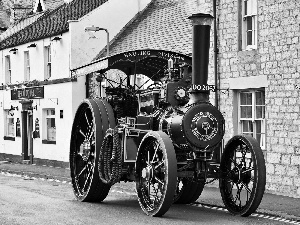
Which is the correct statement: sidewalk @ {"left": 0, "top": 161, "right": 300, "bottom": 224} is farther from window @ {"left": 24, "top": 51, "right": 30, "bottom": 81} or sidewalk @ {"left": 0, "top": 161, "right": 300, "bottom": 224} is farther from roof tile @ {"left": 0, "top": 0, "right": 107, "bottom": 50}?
window @ {"left": 24, "top": 51, "right": 30, "bottom": 81}

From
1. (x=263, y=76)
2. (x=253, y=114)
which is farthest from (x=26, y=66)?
(x=263, y=76)

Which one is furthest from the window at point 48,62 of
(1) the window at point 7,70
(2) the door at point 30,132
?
(1) the window at point 7,70

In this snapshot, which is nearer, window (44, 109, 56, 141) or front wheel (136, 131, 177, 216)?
front wheel (136, 131, 177, 216)

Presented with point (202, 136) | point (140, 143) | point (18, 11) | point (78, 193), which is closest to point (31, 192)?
point (78, 193)

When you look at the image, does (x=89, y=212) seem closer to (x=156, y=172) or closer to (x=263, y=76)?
(x=156, y=172)

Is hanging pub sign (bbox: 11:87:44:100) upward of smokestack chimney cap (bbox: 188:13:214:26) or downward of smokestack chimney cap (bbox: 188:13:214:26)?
downward

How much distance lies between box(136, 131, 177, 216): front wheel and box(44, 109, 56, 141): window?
20539 mm

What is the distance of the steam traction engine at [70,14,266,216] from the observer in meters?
13.5

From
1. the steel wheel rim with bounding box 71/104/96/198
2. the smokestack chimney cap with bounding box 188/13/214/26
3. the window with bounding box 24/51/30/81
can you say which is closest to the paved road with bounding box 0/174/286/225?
the steel wheel rim with bounding box 71/104/96/198

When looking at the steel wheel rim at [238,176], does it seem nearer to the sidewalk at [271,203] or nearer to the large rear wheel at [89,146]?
the sidewalk at [271,203]

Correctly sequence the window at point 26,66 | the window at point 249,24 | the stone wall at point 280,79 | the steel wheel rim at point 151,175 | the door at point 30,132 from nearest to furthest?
the steel wheel rim at point 151,175 < the stone wall at point 280,79 < the window at point 249,24 < the door at point 30,132 < the window at point 26,66

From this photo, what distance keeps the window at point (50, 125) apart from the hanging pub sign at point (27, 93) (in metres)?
0.84

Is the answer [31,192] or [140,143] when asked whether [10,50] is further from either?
[140,143]

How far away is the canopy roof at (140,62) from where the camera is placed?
15.9 meters
